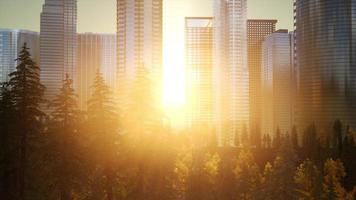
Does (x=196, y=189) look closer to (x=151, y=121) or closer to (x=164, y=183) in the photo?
Result: (x=164, y=183)

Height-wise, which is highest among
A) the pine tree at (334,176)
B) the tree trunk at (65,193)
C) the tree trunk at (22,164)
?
the tree trunk at (22,164)

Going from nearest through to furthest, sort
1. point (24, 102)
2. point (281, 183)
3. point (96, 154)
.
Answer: point (24, 102) → point (96, 154) → point (281, 183)

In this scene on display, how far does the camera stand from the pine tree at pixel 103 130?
55125 millimetres

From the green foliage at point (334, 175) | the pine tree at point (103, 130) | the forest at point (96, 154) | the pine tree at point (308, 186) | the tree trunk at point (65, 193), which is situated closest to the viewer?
the forest at point (96, 154)

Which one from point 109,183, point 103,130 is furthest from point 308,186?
point 103,130

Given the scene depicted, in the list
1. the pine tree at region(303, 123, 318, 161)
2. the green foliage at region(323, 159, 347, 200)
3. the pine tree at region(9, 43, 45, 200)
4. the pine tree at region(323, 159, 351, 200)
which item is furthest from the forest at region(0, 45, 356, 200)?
the pine tree at region(303, 123, 318, 161)

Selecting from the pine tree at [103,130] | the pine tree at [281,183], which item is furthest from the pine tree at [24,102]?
the pine tree at [281,183]

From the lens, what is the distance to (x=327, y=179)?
8875 cm

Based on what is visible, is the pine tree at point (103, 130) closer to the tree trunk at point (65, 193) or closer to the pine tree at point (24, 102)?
the tree trunk at point (65, 193)

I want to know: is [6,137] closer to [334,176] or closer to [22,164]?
[22,164]

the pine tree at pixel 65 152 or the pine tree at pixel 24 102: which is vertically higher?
the pine tree at pixel 24 102

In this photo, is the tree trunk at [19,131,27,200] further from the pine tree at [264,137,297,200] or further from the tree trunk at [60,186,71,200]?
the pine tree at [264,137,297,200]

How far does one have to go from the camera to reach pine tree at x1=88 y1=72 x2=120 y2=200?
2170 inches

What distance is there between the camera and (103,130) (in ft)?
182
